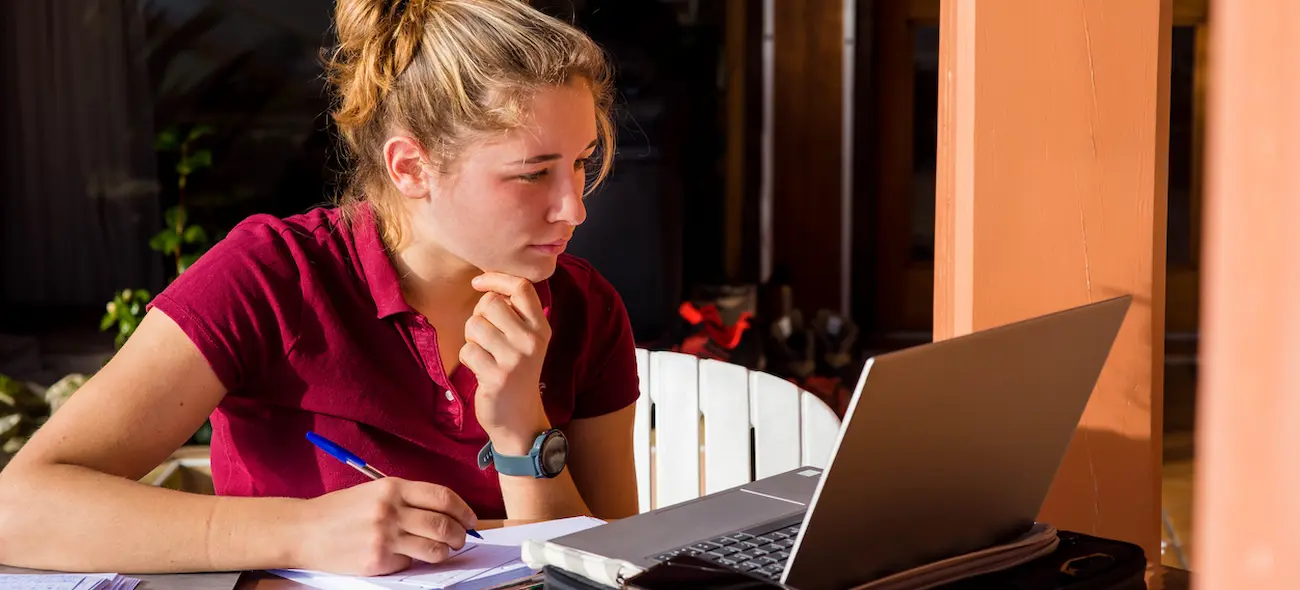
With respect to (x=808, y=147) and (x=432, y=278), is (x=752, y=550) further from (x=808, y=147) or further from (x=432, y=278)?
(x=808, y=147)

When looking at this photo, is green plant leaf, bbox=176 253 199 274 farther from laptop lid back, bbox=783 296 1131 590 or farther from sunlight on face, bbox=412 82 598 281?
laptop lid back, bbox=783 296 1131 590

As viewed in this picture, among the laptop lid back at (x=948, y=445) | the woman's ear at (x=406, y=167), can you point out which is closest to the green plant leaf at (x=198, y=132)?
the woman's ear at (x=406, y=167)

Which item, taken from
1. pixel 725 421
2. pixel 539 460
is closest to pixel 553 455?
pixel 539 460

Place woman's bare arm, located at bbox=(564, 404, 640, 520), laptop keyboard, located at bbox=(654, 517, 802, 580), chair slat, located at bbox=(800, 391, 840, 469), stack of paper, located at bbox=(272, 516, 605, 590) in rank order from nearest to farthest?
laptop keyboard, located at bbox=(654, 517, 802, 580) → stack of paper, located at bbox=(272, 516, 605, 590) → woman's bare arm, located at bbox=(564, 404, 640, 520) → chair slat, located at bbox=(800, 391, 840, 469)

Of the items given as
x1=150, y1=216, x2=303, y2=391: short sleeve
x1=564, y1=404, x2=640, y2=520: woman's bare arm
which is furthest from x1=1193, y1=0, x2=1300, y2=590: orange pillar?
x1=564, y1=404, x2=640, y2=520: woman's bare arm

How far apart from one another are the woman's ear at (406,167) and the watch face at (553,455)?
28 centimetres

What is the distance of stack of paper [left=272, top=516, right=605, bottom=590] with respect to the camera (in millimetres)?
855

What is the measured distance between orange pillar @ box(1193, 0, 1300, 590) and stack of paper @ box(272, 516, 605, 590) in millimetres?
A: 652

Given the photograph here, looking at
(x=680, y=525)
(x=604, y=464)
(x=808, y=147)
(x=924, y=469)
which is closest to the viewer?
(x=924, y=469)

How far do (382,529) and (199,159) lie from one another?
2.38 meters

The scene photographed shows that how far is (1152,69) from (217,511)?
2.84ft

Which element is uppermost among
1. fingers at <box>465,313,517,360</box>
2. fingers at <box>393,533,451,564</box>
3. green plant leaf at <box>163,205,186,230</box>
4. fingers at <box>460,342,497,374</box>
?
green plant leaf at <box>163,205,186,230</box>

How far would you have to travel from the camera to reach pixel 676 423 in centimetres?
164

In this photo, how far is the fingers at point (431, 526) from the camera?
34.6 inches
